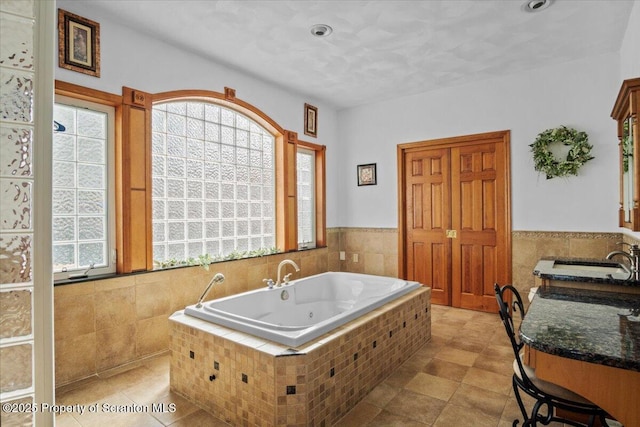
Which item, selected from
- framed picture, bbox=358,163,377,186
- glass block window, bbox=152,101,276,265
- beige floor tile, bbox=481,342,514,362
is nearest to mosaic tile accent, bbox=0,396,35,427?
glass block window, bbox=152,101,276,265

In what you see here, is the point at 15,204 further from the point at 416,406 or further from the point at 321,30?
the point at 321,30

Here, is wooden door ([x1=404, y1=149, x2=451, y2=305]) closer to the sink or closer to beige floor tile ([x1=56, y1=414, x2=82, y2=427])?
the sink

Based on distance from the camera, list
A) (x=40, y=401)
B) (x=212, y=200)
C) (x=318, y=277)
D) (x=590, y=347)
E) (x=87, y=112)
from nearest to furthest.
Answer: (x=40, y=401)
(x=590, y=347)
(x=87, y=112)
(x=212, y=200)
(x=318, y=277)

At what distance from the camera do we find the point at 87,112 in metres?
2.62

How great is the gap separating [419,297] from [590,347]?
1.93 meters

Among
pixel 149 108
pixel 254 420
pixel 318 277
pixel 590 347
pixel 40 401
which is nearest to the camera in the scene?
pixel 40 401

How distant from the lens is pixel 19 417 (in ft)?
2.44

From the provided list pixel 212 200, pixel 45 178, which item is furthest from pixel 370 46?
pixel 45 178

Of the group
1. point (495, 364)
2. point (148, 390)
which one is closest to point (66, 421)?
point (148, 390)

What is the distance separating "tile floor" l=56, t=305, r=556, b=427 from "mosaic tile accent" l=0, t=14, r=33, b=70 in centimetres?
196

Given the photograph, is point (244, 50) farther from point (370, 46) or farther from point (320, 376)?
point (320, 376)

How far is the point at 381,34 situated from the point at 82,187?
8.72ft

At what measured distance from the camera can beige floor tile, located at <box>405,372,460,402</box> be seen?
2277 millimetres

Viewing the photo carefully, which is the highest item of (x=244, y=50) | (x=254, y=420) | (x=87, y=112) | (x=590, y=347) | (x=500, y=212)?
(x=244, y=50)
